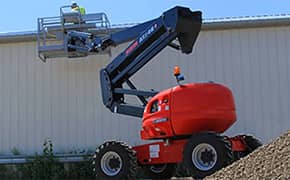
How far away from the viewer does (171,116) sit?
11.4 metres

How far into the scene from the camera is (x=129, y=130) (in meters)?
17.5

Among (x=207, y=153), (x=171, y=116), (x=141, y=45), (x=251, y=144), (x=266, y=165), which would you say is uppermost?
(x=141, y=45)

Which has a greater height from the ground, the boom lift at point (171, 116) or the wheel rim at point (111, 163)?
the boom lift at point (171, 116)

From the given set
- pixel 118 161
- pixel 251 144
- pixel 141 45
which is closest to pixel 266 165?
pixel 251 144

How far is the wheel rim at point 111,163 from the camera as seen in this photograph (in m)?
12.1

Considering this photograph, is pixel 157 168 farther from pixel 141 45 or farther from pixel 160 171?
pixel 141 45

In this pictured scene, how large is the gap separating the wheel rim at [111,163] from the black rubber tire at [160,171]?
1.02 m

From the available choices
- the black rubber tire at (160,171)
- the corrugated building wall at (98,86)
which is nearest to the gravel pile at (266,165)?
the black rubber tire at (160,171)

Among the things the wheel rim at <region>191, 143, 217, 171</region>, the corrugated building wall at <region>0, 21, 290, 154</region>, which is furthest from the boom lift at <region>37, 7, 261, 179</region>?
the corrugated building wall at <region>0, 21, 290, 154</region>

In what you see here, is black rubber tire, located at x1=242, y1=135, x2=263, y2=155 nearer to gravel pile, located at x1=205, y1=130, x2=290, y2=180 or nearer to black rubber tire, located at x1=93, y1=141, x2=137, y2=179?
black rubber tire, located at x1=93, y1=141, x2=137, y2=179

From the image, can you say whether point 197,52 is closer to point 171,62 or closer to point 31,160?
point 171,62

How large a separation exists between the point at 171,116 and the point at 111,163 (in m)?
1.85

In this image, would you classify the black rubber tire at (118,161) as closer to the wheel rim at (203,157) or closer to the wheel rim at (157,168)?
the wheel rim at (157,168)

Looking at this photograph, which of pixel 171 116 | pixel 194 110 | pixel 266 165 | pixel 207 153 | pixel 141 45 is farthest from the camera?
pixel 141 45
